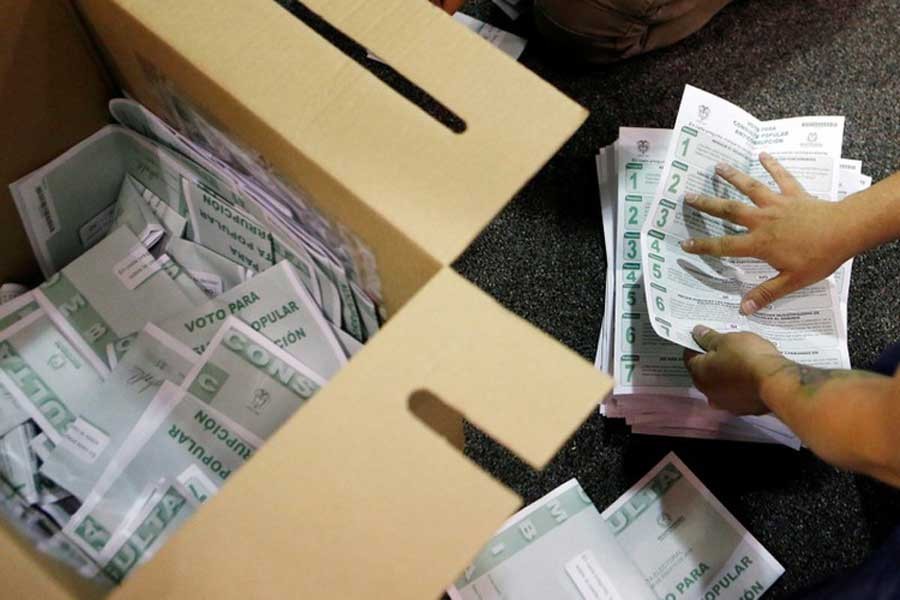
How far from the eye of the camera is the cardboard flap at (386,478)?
0.37 m

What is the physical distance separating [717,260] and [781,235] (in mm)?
95

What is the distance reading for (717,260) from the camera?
0.87m

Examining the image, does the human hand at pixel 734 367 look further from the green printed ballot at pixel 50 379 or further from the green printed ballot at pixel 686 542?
the green printed ballot at pixel 50 379

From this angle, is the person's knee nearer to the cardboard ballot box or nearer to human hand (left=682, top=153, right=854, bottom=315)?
human hand (left=682, top=153, right=854, bottom=315)

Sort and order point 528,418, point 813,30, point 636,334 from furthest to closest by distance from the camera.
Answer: point 813,30, point 636,334, point 528,418

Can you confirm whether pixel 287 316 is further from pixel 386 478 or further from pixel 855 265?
pixel 855 265

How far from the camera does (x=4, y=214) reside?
2.16 ft

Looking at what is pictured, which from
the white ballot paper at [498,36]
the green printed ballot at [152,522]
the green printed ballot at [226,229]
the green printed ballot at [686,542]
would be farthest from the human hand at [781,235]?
the green printed ballot at [152,522]

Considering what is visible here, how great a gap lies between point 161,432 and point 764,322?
24.9 inches

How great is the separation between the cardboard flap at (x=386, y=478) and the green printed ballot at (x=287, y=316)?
0.23 meters

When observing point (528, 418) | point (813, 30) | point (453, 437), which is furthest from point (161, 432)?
point (813, 30)

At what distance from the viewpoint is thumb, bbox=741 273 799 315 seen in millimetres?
795

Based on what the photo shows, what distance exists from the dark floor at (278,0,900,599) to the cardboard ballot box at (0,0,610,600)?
1.48 feet

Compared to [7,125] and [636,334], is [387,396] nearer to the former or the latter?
[7,125]
